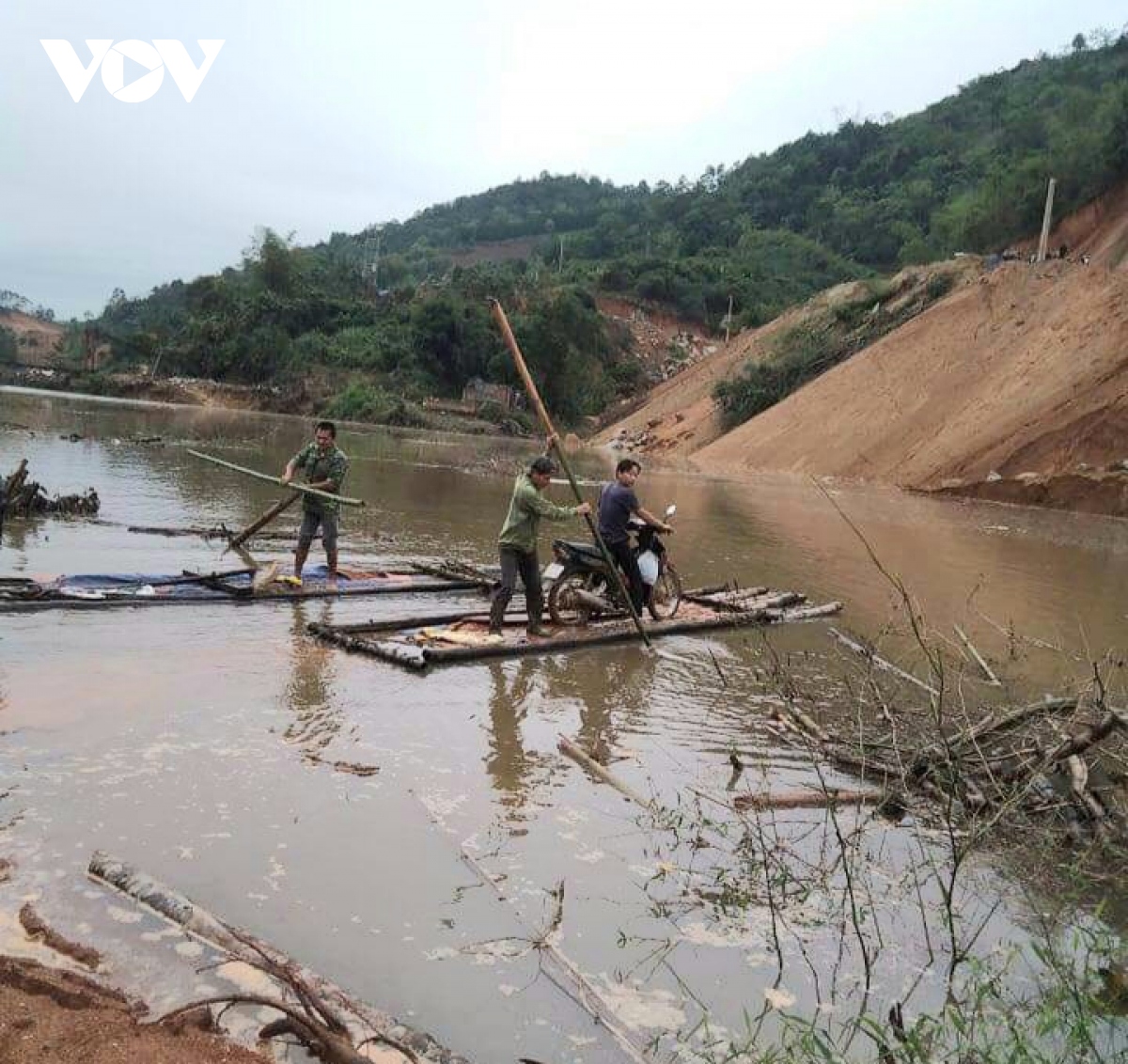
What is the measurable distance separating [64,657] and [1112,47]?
4470 inches

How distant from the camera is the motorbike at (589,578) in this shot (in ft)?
32.1

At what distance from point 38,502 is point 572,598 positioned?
858cm

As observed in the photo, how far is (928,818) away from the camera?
221 inches

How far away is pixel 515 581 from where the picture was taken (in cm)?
902

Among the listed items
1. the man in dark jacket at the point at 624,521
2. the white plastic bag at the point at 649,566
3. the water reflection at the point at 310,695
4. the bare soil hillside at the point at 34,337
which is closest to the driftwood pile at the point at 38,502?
the water reflection at the point at 310,695

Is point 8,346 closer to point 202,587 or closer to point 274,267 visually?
point 274,267

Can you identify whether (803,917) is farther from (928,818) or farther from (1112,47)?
(1112,47)

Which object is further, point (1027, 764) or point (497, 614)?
point (497, 614)

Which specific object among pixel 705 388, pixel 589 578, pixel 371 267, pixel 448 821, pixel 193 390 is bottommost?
pixel 448 821

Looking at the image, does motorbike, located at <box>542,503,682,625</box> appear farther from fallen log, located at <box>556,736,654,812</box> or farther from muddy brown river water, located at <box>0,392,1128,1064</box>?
fallen log, located at <box>556,736,654,812</box>

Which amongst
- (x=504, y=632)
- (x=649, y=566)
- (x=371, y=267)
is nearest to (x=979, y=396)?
(x=649, y=566)

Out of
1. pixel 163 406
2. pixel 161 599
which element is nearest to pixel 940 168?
pixel 163 406

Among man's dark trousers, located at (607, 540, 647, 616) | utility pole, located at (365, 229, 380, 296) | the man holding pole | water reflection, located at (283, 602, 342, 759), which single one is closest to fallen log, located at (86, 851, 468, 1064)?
water reflection, located at (283, 602, 342, 759)

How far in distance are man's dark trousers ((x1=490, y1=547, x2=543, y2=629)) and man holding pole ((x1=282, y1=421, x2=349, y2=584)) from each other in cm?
251
